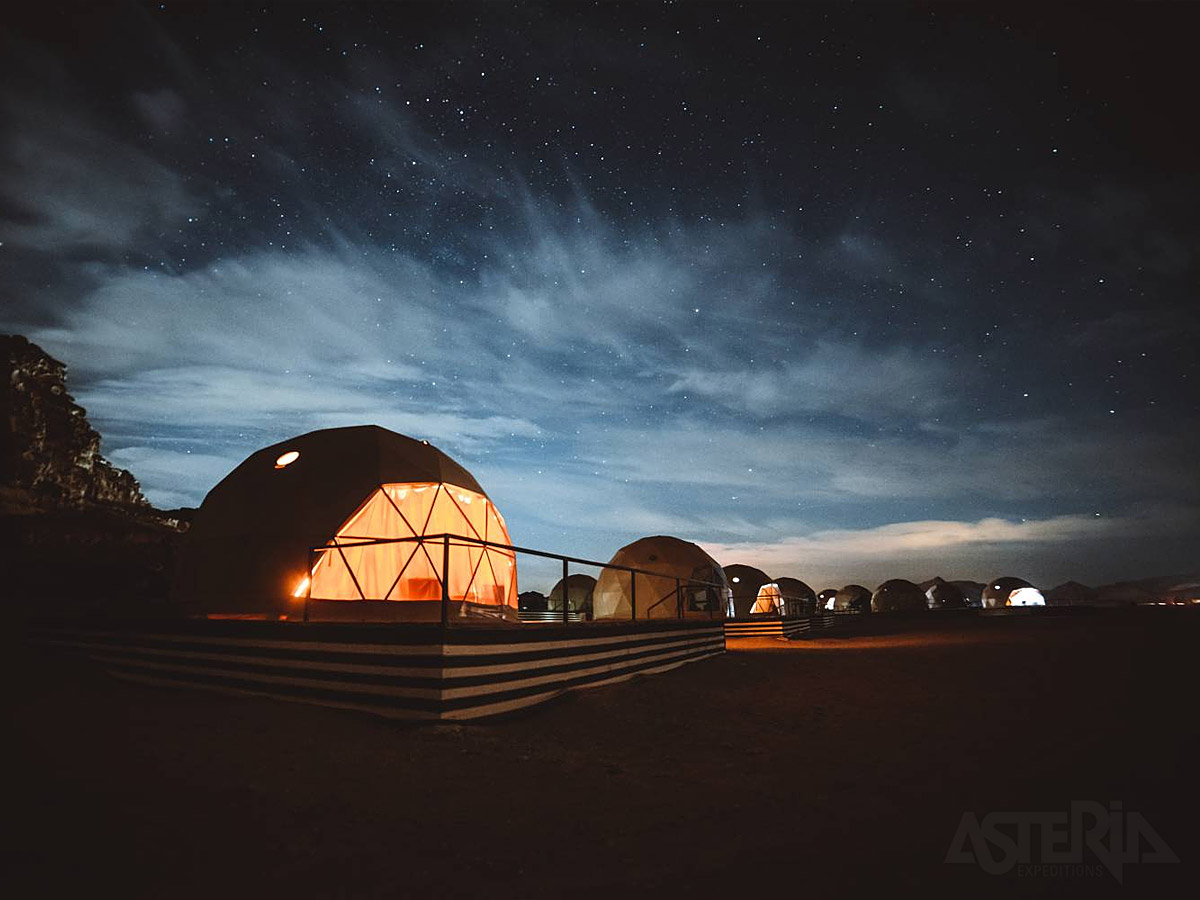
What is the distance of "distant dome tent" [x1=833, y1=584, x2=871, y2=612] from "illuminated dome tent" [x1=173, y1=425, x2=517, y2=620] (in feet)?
208

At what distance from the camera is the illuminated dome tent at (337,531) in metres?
13.4

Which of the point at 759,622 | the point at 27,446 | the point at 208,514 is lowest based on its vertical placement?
the point at 759,622

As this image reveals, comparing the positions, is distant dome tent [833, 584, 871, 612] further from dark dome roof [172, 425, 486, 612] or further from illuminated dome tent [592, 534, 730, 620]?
dark dome roof [172, 425, 486, 612]

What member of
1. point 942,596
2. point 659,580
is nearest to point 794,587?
point 942,596

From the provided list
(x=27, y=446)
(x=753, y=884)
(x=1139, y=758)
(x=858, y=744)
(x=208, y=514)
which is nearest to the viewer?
(x=753, y=884)

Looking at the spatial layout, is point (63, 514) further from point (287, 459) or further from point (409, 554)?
point (409, 554)

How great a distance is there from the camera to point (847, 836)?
3.57m

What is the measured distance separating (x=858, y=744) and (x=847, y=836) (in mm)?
2632

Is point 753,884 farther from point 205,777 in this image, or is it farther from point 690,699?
point 690,699

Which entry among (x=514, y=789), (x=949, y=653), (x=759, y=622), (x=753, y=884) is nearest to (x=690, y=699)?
(x=514, y=789)

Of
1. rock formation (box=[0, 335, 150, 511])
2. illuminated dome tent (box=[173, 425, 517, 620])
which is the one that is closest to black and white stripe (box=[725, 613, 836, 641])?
illuminated dome tent (box=[173, 425, 517, 620])

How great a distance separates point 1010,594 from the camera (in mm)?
63562

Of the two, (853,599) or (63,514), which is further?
(853,599)

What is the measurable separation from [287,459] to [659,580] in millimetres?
18969
